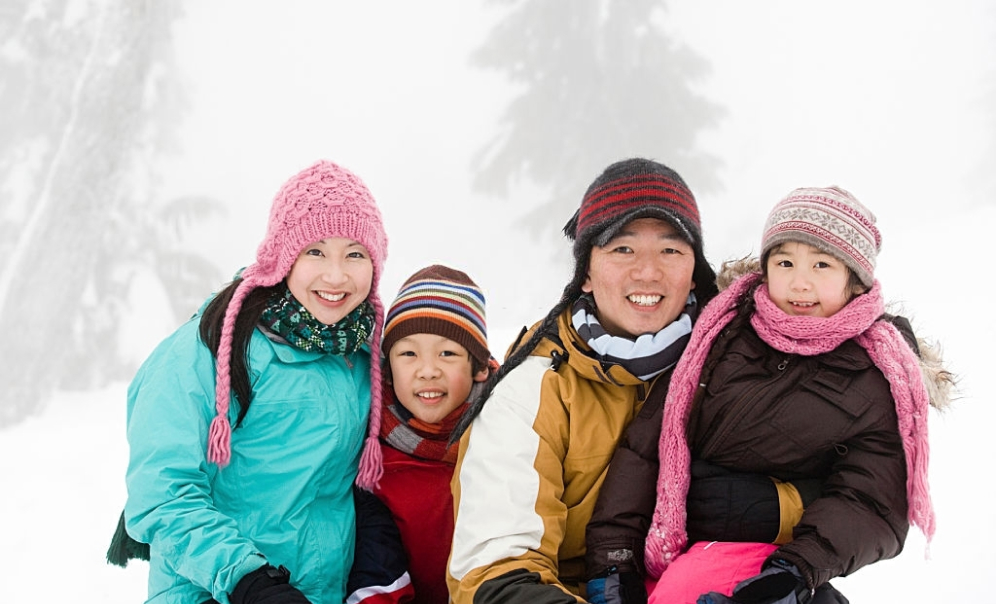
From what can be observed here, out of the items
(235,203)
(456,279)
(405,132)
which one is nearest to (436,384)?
(456,279)

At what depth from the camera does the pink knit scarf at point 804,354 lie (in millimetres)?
2254

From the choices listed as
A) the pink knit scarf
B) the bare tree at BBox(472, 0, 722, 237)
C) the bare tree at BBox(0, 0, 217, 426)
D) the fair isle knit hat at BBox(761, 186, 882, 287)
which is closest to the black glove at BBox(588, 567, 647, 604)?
the pink knit scarf

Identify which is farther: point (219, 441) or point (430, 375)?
point (430, 375)

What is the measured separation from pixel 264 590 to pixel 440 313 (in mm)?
1192

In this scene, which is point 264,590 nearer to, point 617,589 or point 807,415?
point 617,589

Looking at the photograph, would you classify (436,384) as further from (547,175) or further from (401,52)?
(401,52)

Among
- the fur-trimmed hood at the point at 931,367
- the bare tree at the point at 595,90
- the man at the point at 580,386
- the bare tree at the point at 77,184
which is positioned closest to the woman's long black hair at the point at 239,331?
the man at the point at 580,386

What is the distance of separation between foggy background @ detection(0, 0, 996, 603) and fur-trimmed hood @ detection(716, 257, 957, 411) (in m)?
1.72

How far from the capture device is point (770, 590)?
2.05m

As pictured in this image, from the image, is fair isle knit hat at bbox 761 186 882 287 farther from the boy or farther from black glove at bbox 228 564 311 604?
black glove at bbox 228 564 311 604

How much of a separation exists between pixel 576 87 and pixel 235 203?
1004cm

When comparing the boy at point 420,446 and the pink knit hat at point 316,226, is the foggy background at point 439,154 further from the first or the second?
the pink knit hat at point 316,226

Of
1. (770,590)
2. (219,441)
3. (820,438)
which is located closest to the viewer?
(770,590)

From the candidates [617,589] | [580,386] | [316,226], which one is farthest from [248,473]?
[617,589]
